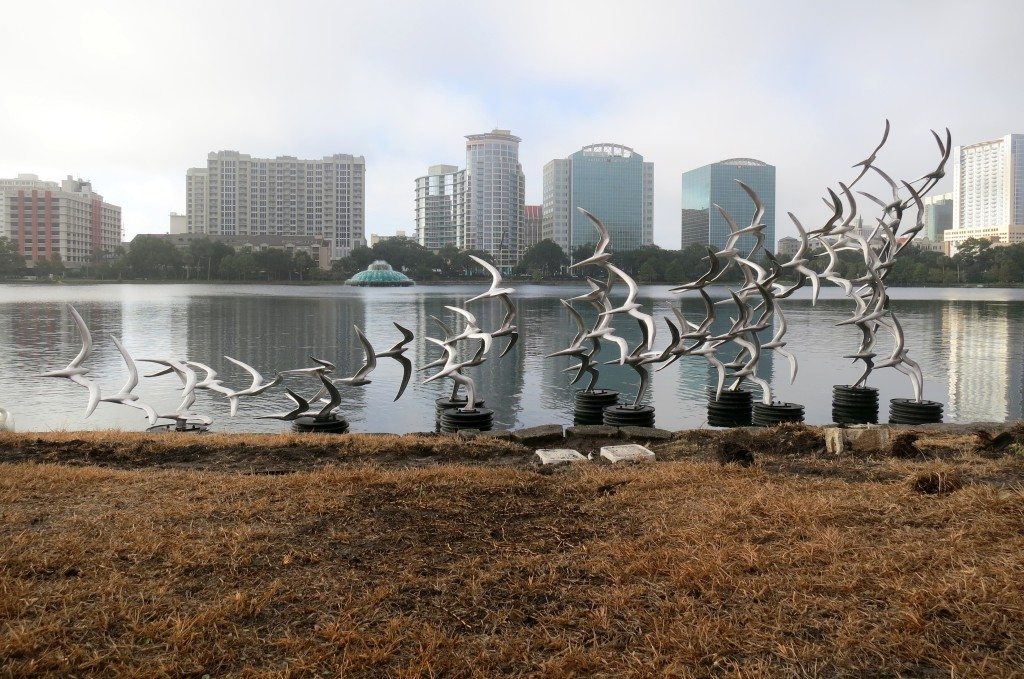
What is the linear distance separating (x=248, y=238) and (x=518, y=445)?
138m

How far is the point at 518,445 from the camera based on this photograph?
8.34 meters

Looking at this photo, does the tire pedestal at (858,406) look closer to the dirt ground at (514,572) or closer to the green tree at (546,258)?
the dirt ground at (514,572)

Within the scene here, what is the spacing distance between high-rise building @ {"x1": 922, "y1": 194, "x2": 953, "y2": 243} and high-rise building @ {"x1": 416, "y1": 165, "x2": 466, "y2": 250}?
8039 centimetres

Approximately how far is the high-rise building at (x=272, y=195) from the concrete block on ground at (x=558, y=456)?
482 feet

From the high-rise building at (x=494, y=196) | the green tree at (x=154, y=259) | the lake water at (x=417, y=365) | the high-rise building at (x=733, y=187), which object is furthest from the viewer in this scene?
the high-rise building at (x=494, y=196)

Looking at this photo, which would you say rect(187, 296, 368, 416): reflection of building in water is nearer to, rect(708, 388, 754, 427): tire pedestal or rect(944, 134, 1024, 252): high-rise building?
rect(708, 388, 754, 427): tire pedestal

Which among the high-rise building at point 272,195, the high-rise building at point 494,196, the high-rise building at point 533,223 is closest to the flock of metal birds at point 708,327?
the high-rise building at point 494,196

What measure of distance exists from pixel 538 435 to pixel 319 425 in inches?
125

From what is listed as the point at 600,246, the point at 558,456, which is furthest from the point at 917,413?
the point at 558,456

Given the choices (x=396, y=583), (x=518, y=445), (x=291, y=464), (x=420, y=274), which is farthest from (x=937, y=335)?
(x=420, y=274)

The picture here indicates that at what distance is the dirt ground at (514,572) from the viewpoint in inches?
123

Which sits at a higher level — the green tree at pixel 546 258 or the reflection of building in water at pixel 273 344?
the green tree at pixel 546 258

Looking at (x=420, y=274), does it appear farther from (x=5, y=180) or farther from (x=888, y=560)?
(x=888, y=560)

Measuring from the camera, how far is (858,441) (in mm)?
7402
